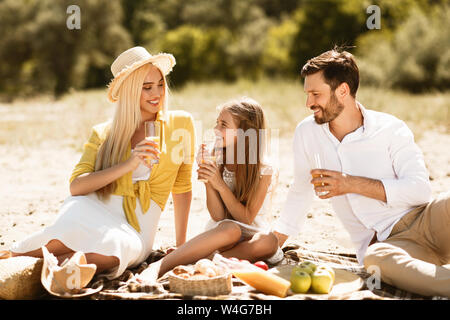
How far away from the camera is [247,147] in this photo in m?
4.61

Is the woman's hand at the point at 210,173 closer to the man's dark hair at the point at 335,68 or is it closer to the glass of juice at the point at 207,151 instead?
the glass of juice at the point at 207,151

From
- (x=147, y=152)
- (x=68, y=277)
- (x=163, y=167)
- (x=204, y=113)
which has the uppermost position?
(x=204, y=113)

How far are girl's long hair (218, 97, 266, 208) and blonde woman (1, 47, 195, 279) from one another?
1.52 feet

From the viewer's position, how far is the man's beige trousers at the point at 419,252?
11.3 feet

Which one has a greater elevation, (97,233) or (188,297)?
(97,233)

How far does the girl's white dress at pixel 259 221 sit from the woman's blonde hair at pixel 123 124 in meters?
0.88

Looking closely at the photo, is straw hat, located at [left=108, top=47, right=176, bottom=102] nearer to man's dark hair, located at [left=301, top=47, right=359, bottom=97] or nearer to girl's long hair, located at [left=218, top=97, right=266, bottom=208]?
girl's long hair, located at [left=218, top=97, right=266, bottom=208]

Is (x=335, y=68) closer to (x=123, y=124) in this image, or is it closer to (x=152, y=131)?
(x=152, y=131)

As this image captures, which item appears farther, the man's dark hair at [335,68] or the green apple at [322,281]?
the man's dark hair at [335,68]

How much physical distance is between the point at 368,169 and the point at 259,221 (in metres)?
1.02

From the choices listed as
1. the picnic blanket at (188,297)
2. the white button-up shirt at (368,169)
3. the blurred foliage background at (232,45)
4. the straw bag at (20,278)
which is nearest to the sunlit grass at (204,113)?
the blurred foliage background at (232,45)

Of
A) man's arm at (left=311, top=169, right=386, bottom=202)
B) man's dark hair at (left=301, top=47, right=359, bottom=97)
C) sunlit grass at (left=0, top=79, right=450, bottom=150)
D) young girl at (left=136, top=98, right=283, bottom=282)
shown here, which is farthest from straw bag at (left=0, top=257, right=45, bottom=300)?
sunlit grass at (left=0, top=79, right=450, bottom=150)

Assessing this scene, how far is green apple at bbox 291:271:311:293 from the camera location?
357 centimetres

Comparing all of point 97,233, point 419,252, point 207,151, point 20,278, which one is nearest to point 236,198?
point 207,151
